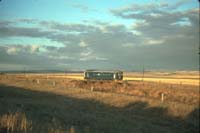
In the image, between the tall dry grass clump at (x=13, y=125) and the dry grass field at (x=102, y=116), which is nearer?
the tall dry grass clump at (x=13, y=125)

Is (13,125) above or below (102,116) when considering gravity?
above

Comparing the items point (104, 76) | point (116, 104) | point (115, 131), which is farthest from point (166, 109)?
point (104, 76)

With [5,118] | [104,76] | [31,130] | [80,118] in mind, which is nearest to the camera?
[31,130]

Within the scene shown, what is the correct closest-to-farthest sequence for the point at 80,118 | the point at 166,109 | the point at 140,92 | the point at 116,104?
the point at 80,118, the point at 166,109, the point at 116,104, the point at 140,92

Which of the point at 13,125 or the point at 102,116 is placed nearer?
the point at 13,125

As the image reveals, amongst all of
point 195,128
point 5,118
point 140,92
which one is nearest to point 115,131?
point 5,118

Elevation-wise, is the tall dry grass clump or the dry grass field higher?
the tall dry grass clump

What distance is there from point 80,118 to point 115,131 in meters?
4.18

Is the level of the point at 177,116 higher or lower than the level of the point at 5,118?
lower

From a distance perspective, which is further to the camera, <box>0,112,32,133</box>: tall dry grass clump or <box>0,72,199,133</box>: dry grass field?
<box>0,72,199,133</box>: dry grass field

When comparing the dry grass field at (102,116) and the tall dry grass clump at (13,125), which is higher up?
the tall dry grass clump at (13,125)

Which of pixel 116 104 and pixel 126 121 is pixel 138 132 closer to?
pixel 126 121

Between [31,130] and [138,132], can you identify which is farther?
[138,132]

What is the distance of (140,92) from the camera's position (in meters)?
49.8
